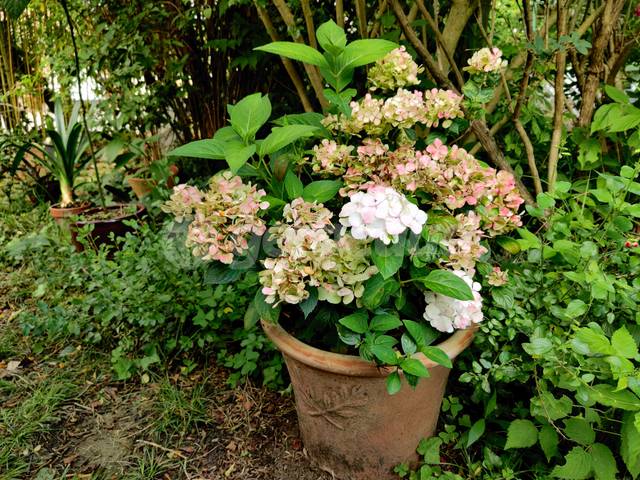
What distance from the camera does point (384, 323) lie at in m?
1.03

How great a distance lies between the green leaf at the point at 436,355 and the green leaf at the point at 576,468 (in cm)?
36

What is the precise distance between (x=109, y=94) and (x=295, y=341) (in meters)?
2.50

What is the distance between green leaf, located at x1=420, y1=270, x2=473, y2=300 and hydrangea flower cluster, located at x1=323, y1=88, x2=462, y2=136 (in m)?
0.35

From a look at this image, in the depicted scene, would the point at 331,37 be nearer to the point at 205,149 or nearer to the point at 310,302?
the point at 205,149

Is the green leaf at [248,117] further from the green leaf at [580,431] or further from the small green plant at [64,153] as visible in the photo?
the small green plant at [64,153]

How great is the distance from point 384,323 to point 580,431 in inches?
20.5

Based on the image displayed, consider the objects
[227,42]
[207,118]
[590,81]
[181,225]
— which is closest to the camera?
[181,225]

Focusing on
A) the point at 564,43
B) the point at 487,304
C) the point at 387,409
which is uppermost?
the point at 564,43

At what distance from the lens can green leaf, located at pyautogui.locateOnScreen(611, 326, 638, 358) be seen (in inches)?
36.8

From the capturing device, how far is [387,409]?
1.18 m

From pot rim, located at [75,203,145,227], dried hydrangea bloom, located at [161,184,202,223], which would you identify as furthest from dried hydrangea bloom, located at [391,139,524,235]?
pot rim, located at [75,203,145,227]

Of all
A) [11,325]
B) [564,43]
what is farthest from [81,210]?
[564,43]

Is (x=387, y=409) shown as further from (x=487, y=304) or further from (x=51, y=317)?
(x=51, y=317)

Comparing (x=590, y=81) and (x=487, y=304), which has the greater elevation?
(x=590, y=81)
